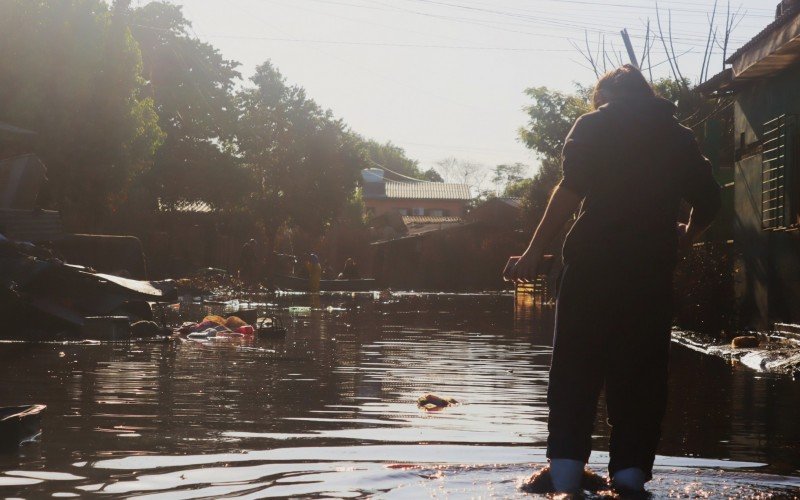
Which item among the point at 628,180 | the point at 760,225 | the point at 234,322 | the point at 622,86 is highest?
the point at 760,225

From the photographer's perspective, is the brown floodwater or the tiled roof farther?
the tiled roof

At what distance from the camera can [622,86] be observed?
5883 mm

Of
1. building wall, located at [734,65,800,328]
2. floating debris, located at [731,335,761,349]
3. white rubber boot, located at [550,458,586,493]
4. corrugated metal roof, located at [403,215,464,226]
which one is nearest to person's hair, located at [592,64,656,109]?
white rubber boot, located at [550,458,586,493]

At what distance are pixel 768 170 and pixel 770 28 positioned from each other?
296 centimetres

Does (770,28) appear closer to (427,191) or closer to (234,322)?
(234,322)

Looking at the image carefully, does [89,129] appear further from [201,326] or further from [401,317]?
[201,326]

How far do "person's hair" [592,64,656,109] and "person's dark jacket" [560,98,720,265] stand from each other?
0.06 metres

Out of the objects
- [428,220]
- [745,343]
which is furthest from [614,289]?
[428,220]

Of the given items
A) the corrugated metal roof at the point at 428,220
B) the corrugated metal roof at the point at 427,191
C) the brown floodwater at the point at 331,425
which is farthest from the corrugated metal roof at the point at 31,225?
the corrugated metal roof at the point at 427,191

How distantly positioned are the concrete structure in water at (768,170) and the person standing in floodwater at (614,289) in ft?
41.3

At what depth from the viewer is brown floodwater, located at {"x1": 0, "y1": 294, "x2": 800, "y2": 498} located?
226 inches

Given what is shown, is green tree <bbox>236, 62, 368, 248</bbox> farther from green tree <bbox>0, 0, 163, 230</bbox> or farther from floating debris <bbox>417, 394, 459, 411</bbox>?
floating debris <bbox>417, 394, 459, 411</bbox>

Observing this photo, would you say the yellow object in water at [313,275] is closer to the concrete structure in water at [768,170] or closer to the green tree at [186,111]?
the green tree at [186,111]

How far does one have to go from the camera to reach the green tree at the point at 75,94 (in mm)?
35094
